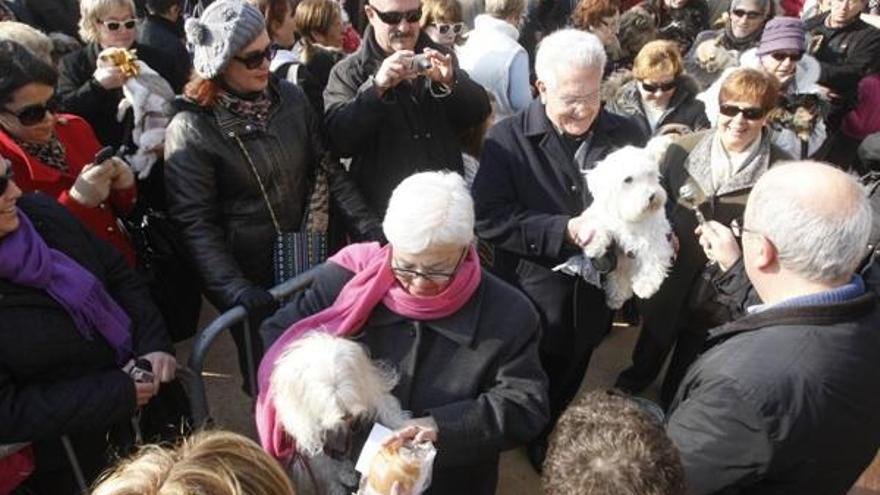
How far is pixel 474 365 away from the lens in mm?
2287

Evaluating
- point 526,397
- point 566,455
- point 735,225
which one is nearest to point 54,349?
point 526,397

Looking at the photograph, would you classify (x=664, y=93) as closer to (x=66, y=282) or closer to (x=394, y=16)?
(x=394, y=16)

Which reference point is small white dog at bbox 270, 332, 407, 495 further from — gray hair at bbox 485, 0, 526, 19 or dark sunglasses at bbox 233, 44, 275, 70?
gray hair at bbox 485, 0, 526, 19

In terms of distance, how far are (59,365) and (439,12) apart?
10.5ft

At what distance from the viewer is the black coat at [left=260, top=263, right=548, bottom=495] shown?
2258mm

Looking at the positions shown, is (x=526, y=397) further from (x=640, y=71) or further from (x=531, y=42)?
(x=531, y=42)

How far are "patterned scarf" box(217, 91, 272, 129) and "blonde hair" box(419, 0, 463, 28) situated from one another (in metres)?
1.85

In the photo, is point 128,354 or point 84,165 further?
point 84,165

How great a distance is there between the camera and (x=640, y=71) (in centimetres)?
441

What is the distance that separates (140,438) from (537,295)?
6.10 ft

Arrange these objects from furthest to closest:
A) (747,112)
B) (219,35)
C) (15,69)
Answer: (747,112)
(219,35)
(15,69)

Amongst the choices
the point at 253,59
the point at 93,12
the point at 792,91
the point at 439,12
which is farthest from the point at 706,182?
the point at 93,12

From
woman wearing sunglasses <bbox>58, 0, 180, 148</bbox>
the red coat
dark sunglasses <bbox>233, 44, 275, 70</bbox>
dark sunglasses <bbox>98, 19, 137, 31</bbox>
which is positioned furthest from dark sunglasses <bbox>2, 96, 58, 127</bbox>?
dark sunglasses <bbox>98, 19, 137, 31</bbox>

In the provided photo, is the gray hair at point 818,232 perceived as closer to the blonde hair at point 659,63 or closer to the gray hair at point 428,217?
the gray hair at point 428,217
